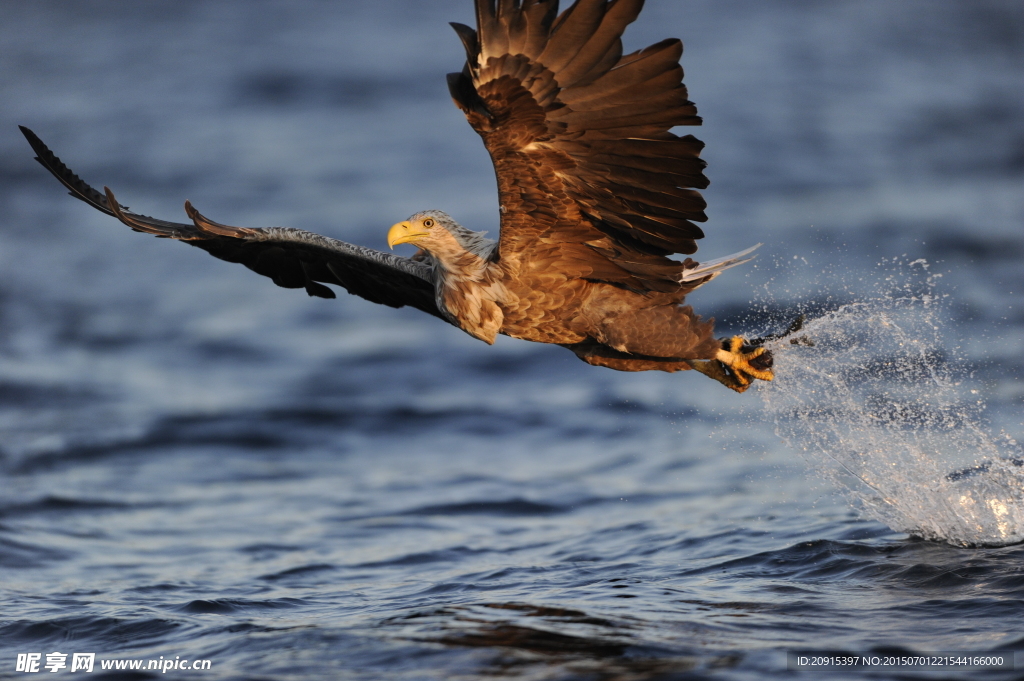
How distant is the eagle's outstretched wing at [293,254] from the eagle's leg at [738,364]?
4.75 ft

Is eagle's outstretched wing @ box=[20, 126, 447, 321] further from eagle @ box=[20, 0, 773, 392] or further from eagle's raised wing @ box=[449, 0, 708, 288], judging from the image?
eagle's raised wing @ box=[449, 0, 708, 288]

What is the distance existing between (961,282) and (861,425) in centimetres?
599

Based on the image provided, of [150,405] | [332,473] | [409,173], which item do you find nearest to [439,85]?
[409,173]

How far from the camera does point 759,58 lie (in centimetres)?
1839

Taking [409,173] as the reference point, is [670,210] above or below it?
below

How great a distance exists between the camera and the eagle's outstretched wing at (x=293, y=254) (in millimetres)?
5301

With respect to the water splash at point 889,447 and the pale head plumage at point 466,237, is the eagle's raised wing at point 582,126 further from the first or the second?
the water splash at point 889,447

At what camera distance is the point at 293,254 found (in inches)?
225

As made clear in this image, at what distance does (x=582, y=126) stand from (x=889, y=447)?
3143 mm

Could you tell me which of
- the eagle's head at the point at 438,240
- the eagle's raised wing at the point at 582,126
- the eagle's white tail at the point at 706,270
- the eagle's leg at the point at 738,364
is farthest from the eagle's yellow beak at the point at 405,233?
the eagle's leg at the point at 738,364

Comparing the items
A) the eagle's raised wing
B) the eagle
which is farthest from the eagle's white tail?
the eagle's raised wing

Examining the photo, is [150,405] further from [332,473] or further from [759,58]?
[759,58]

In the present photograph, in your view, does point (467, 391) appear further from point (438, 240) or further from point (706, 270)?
point (438, 240)

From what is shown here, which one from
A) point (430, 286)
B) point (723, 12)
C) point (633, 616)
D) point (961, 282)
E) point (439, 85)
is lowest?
point (633, 616)
